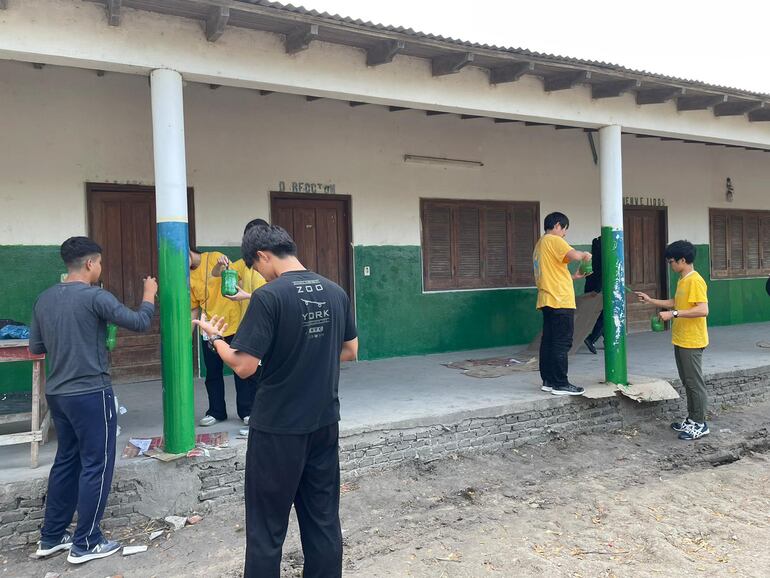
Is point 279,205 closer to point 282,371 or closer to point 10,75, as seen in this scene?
point 10,75

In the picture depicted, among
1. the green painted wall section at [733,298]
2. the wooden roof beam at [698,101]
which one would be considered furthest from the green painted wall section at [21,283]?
the green painted wall section at [733,298]

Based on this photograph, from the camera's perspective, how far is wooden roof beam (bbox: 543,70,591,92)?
246 inches

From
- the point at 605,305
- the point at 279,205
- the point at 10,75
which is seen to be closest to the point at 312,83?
the point at 279,205

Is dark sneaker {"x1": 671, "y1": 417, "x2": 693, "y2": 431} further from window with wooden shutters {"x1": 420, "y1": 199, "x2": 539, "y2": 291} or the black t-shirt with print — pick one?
the black t-shirt with print

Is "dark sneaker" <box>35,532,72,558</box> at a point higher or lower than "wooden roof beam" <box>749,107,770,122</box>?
lower

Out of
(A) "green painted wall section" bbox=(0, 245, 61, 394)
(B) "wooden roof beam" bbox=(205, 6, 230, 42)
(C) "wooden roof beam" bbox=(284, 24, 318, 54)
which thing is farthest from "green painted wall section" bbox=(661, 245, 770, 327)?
(A) "green painted wall section" bbox=(0, 245, 61, 394)

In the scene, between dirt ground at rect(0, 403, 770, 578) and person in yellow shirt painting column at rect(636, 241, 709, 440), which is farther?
person in yellow shirt painting column at rect(636, 241, 709, 440)

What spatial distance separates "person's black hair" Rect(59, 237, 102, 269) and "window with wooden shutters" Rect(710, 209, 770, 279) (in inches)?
433

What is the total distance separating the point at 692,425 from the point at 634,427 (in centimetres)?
55

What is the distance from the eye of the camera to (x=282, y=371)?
9.47 ft

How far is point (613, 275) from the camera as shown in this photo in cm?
673

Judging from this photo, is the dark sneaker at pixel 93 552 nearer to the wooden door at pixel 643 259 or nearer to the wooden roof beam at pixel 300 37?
the wooden roof beam at pixel 300 37

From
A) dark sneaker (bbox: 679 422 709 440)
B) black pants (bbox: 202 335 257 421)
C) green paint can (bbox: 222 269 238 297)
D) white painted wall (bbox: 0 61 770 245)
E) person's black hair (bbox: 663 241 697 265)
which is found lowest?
dark sneaker (bbox: 679 422 709 440)

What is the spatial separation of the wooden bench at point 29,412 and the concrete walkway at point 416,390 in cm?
19
